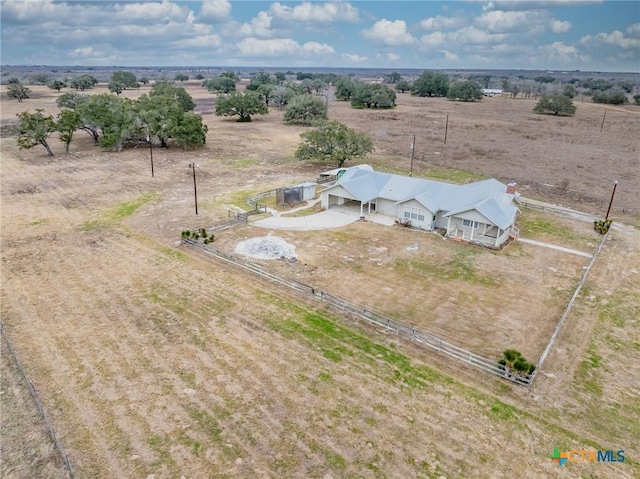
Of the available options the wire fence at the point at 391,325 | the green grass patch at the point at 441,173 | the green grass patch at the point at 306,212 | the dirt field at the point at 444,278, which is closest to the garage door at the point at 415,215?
the dirt field at the point at 444,278

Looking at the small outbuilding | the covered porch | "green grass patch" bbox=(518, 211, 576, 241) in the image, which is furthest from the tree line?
"green grass patch" bbox=(518, 211, 576, 241)

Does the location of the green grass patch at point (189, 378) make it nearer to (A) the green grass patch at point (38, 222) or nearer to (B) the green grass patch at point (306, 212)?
(B) the green grass patch at point (306, 212)

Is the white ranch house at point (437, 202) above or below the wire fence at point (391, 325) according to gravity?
above

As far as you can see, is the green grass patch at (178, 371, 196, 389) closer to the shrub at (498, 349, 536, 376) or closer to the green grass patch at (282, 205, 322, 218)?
the shrub at (498, 349, 536, 376)

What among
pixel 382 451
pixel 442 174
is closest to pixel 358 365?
pixel 382 451

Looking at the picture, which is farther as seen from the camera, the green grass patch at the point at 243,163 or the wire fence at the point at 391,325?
the green grass patch at the point at 243,163

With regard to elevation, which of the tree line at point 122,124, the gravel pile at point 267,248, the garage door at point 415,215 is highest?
the tree line at point 122,124
